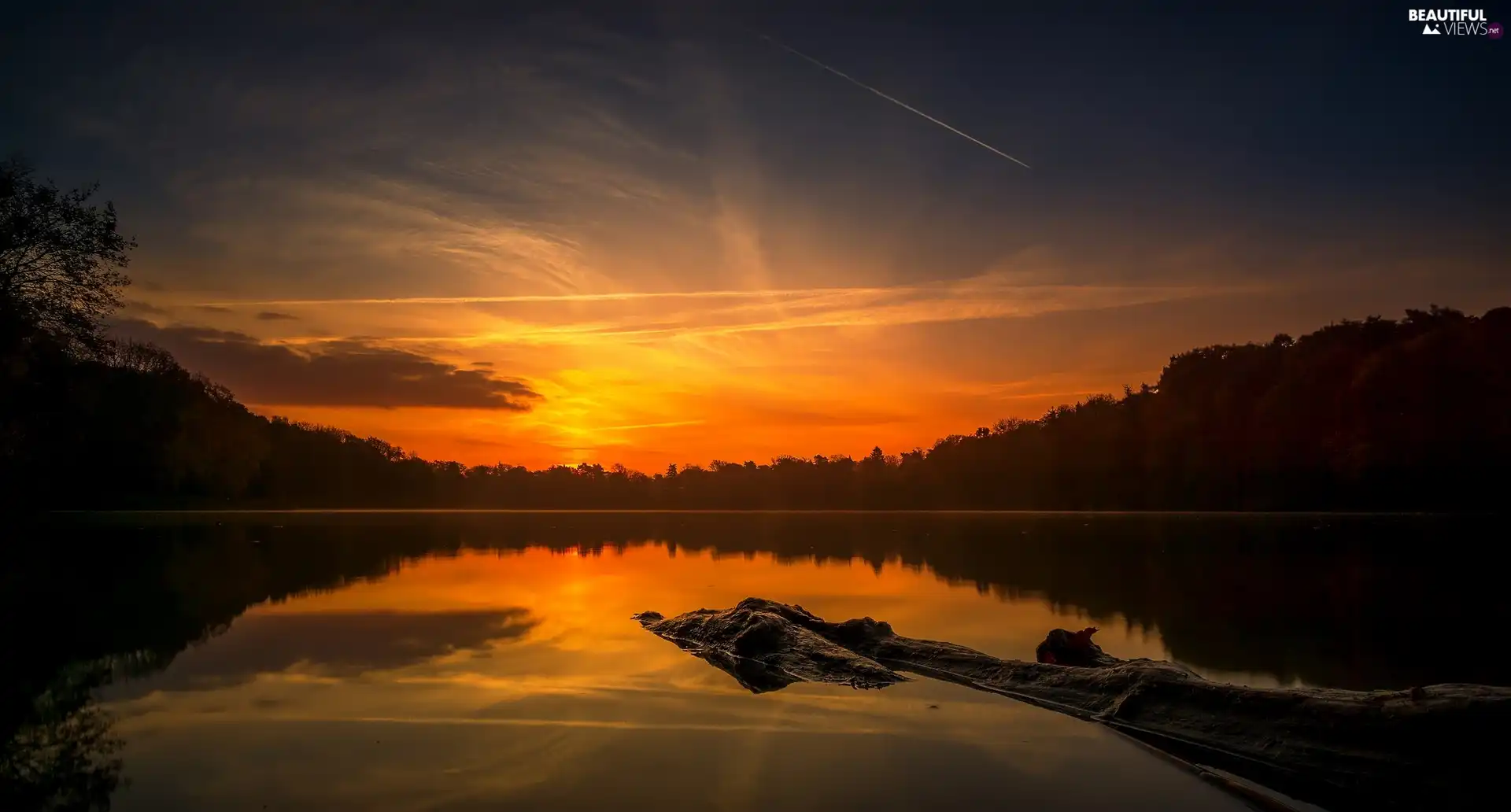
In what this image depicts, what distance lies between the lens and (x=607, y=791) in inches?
253

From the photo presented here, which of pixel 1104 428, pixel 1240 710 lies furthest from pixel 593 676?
pixel 1104 428

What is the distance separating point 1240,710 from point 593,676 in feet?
23.5

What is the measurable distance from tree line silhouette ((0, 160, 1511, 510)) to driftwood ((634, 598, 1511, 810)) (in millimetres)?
20969

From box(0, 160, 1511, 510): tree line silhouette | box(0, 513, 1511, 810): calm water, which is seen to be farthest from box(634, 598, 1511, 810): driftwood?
box(0, 160, 1511, 510): tree line silhouette

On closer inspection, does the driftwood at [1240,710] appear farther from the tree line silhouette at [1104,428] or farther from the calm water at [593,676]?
the tree line silhouette at [1104,428]

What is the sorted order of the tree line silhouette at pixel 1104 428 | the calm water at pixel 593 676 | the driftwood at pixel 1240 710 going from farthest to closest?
the tree line silhouette at pixel 1104 428, the calm water at pixel 593 676, the driftwood at pixel 1240 710

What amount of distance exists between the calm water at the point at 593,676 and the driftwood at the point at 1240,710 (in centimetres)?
54

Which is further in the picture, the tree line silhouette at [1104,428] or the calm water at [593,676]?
the tree line silhouette at [1104,428]

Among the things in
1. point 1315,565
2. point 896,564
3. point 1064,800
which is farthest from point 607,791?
point 1315,565

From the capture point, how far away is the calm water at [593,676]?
660 cm

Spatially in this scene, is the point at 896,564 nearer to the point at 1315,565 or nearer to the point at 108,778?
the point at 1315,565

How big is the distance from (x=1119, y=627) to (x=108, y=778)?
1427 centimetres

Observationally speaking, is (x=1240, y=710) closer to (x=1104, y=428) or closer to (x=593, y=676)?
(x=593, y=676)

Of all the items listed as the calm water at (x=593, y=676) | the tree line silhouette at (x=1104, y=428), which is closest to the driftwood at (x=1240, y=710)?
the calm water at (x=593, y=676)
